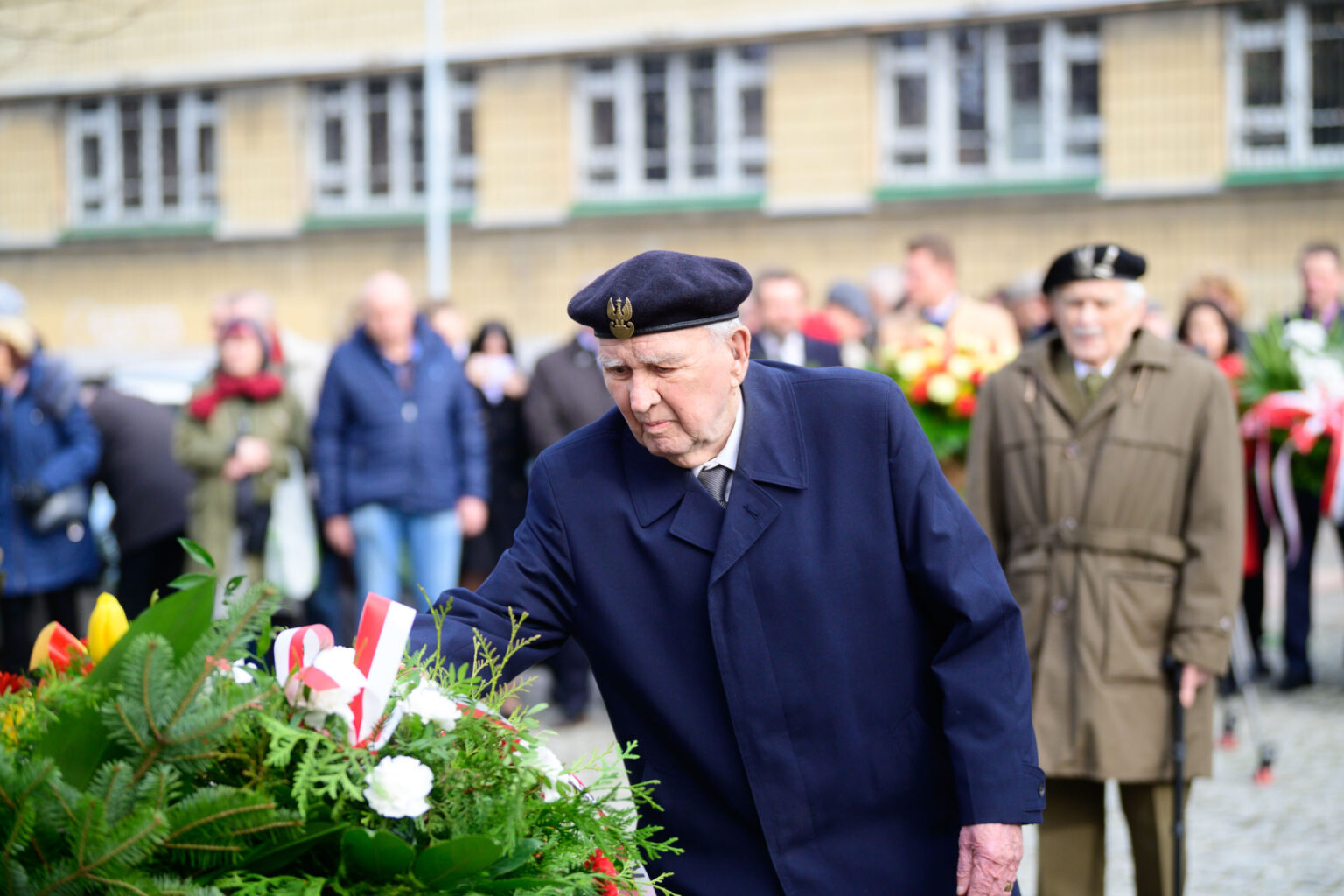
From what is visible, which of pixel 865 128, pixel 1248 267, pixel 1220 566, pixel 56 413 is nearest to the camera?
pixel 1220 566

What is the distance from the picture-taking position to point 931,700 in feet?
9.77

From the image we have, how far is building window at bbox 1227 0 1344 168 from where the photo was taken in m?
A: 18.9

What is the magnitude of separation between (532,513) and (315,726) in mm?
1080

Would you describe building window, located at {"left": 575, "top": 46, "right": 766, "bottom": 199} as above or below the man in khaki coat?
above

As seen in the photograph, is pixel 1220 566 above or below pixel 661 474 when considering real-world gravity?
below

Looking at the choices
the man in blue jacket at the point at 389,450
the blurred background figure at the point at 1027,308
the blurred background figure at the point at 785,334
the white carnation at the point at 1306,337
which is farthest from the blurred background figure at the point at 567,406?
the white carnation at the point at 1306,337

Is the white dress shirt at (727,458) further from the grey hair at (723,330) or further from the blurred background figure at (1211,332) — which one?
the blurred background figure at (1211,332)

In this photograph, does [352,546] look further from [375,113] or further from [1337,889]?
[375,113]

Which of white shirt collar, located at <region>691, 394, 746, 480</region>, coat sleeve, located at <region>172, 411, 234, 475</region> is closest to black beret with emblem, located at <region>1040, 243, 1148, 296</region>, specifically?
white shirt collar, located at <region>691, 394, 746, 480</region>

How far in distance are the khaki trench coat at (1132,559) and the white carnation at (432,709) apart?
3.23 m

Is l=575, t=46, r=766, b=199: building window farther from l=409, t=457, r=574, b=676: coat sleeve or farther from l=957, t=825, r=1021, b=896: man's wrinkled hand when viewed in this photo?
l=957, t=825, r=1021, b=896: man's wrinkled hand

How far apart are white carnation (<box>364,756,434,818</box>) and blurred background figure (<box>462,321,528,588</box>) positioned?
7398 mm

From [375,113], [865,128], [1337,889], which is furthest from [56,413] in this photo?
[375,113]

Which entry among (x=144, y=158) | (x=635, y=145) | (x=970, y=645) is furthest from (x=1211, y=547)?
(x=144, y=158)
